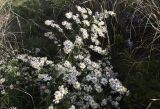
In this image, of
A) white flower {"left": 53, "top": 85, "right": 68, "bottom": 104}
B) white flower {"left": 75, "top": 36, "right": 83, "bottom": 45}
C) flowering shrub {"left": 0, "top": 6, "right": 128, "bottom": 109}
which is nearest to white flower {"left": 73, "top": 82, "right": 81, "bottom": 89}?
flowering shrub {"left": 0, "top": 6, "right": 128, "bottom": 109}

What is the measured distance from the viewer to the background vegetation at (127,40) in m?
4.07

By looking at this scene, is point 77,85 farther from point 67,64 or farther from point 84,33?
point 84,33

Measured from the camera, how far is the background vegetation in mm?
4066

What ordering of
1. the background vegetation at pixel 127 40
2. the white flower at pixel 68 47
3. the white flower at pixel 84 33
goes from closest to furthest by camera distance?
the background vegetation at pixel 127 40
the white flower at pixel 68 47
the white flower at pixel 84 33

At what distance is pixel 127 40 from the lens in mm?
4852

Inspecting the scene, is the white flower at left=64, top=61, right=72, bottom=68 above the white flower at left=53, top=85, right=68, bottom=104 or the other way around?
above

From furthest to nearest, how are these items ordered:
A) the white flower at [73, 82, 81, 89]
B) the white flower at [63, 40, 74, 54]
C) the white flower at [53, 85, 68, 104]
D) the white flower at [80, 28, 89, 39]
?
the white flower at [80, 28, 89, 39]
the white flower at [63, 40, 74, 54]
the white flower at [73, 82, 81, 89]
the white flower at [53, 85, 68, 104]

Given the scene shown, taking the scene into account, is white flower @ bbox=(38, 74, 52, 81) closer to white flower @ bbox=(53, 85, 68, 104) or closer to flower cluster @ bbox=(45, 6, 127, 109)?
flower cluster @ bbox=(45, 6, 127, 109)

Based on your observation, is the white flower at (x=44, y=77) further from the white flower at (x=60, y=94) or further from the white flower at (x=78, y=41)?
the white flower at (x=78, y=41)

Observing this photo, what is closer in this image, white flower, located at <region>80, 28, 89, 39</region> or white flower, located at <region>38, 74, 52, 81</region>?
white flower, located at <region>38, 74, 52, 81</region>

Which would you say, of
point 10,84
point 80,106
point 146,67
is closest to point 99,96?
point 80,106

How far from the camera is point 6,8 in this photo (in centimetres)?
544

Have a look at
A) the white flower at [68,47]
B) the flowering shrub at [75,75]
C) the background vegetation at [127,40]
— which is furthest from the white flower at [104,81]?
the white flower at [68,47]

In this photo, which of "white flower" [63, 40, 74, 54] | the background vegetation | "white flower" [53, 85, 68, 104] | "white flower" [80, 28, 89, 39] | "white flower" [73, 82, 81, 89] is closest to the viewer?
"white flower" [53, 85, 68, 104]
